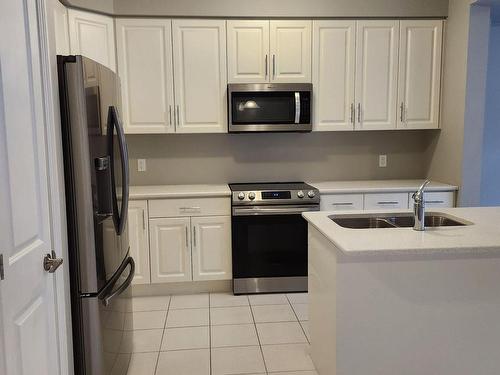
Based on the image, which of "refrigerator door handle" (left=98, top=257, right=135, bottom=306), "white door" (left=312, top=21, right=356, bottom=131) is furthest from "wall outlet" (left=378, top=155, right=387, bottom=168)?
"refrigerator door handle" (left=98, top=257, right=135, bottom=306)

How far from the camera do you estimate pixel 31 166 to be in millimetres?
1493

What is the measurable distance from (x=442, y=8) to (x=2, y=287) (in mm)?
3953

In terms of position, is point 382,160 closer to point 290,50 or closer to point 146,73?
point 290,50

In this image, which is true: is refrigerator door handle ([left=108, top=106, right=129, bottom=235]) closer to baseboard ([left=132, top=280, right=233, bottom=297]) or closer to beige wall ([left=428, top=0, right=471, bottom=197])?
baseboard ([left=132, top=280, right=233, bottom=297])

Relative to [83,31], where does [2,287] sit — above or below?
below

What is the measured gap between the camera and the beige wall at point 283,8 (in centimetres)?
352

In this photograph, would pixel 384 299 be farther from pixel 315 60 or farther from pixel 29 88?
pixel 315 60

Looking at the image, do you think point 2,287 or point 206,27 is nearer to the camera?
point 2,287

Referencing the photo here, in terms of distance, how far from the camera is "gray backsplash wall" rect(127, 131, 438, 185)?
403 cm

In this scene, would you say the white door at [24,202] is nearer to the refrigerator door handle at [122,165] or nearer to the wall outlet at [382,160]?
the refrigerator door handle at [122,165]

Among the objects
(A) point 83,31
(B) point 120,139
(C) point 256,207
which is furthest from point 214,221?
(A) point 83,31

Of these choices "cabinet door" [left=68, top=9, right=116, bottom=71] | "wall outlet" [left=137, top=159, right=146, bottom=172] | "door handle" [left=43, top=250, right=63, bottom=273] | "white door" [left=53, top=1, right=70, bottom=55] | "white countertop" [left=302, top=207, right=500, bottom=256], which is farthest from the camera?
"wall outlet" [left=137, top=159, right=146, bottom=172]

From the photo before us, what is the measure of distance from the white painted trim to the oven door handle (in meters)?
1.81

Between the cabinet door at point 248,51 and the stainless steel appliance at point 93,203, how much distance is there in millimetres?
1673
